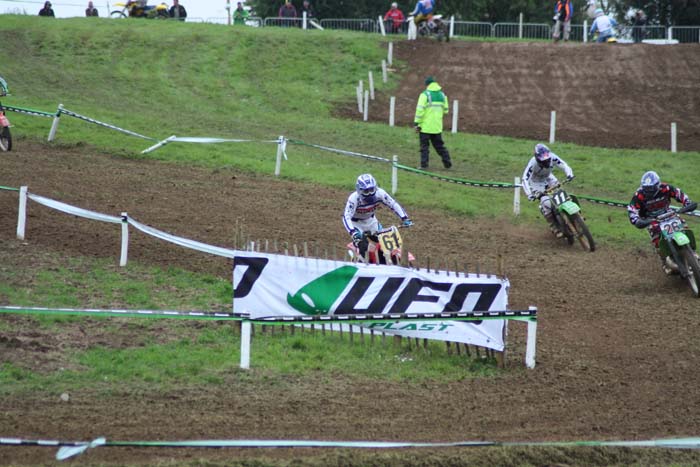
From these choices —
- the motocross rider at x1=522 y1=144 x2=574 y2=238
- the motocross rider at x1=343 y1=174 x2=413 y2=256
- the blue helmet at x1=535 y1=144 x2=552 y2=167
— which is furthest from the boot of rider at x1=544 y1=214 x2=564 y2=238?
the motocross rider at x1=343 y1=174 x2=413 y2=256

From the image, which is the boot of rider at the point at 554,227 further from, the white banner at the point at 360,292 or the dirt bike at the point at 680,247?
the white banner at the point at 360,292

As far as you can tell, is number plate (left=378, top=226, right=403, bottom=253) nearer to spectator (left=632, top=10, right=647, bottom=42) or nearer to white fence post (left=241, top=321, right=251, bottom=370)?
white fence post (left=241, top=321, right=251, bottom=370)

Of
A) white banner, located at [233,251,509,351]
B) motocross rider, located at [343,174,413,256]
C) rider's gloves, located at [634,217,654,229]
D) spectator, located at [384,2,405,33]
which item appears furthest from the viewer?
spectator, located at [384,2,405,33]

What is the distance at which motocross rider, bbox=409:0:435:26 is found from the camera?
4078 cm

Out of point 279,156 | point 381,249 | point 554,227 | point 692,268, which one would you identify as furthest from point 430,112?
point 381,249

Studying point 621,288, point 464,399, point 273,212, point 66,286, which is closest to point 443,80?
point 273,212

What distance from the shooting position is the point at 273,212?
19.0 meters

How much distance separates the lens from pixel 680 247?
14219 millimetres

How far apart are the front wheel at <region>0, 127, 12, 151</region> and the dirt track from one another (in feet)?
12.4

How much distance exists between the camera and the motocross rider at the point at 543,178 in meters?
17.9

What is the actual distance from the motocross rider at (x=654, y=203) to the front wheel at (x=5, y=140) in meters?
15.0

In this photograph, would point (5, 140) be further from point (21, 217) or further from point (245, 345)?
point (245, 345)

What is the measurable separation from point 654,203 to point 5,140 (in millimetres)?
15528

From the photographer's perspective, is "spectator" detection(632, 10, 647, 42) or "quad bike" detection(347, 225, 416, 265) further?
"spectator" detection(632, 10, 647, 42)
